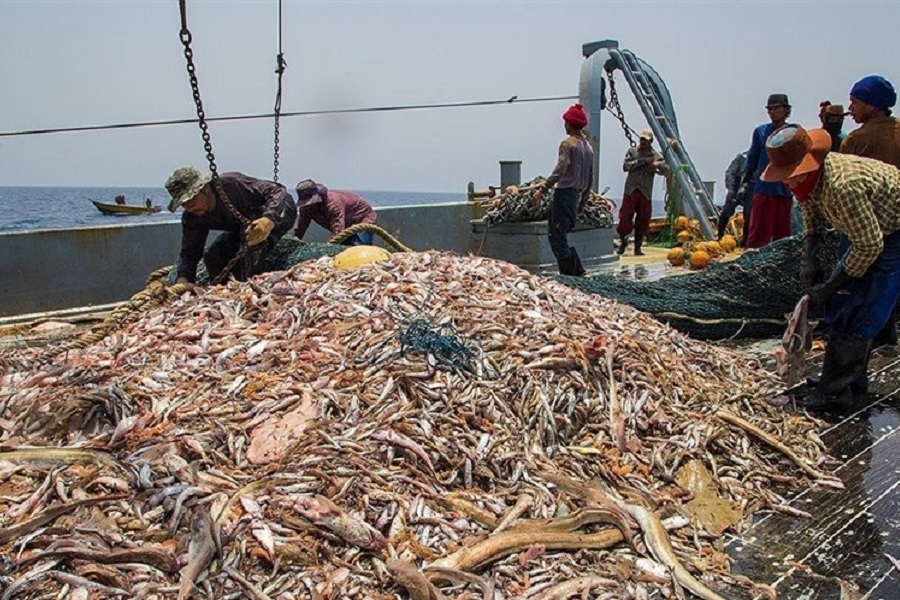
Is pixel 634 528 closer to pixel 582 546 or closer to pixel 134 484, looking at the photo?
pixel 582 546

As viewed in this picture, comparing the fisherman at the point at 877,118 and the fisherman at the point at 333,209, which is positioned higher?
the fisherman at the point at 877,118

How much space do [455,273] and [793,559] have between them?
3.25 meters

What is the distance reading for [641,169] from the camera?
43.5 feet

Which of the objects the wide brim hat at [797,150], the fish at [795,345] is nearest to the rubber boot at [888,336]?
the fish at [795,345]

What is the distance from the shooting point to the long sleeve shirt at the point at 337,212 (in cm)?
949

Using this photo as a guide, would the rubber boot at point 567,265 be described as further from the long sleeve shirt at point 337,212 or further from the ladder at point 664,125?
the ladder at point 664,125

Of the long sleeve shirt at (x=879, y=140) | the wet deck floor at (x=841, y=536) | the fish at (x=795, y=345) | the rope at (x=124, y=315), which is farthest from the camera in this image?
the long sleeve shirt at (x=879, y=140)

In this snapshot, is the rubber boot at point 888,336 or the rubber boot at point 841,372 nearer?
the rubber boot at point 841,372

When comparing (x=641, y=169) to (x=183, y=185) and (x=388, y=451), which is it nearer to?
(x=183, y=185)

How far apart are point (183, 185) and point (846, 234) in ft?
18.1

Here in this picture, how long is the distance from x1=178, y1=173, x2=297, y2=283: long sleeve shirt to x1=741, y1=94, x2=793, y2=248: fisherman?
18.4ft

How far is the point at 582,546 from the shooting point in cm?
364

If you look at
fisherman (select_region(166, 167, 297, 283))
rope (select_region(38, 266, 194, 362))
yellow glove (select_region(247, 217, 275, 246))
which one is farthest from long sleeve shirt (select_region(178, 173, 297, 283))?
rope (select_region(38, 266, 194, 362))

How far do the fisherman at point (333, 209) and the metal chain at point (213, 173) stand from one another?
A: 4.85ft
